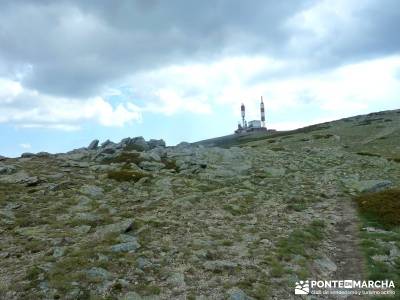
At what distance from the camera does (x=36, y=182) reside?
28906 mm

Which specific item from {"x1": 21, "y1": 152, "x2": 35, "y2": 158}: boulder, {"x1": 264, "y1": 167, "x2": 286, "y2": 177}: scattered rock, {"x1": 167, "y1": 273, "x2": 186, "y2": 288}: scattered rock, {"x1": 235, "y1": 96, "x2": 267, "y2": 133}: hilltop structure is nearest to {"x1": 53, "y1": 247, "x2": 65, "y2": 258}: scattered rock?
{"x1": 167, "y1": 273, "x2": 186, "y2": 288}: scattered rock

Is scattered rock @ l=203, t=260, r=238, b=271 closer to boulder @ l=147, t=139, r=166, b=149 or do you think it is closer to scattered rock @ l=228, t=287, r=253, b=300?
scattered rock @ l=228, t=287, r=253, b=300

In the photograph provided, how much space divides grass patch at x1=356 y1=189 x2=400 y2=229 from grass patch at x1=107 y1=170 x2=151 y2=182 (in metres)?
15.2

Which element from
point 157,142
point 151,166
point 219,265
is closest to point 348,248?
point 219,265

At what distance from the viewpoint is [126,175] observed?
3144 centimetres

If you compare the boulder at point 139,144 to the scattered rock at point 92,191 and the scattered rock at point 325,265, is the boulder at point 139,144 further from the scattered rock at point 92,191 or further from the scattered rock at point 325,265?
the scattered rock at point 325,265

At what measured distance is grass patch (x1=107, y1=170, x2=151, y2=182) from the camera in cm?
3109

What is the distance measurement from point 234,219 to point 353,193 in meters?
11.7

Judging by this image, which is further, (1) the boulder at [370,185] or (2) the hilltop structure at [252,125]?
(2) the hilltop structure at [252,125]

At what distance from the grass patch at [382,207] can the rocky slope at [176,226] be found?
34.1 inches

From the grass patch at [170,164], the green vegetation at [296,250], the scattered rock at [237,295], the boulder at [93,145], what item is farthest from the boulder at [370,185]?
the boulder at [93,145]

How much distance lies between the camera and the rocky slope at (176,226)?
46.5ft

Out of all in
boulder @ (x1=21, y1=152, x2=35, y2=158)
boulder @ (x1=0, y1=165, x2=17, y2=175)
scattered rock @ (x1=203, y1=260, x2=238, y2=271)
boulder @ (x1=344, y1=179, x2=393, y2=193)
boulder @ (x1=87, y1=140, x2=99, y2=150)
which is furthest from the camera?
boulder @ (x1=87, y1=140, x2=99, y2=150)

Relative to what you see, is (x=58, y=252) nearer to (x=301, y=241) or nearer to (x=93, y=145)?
(x=301, y=241)
